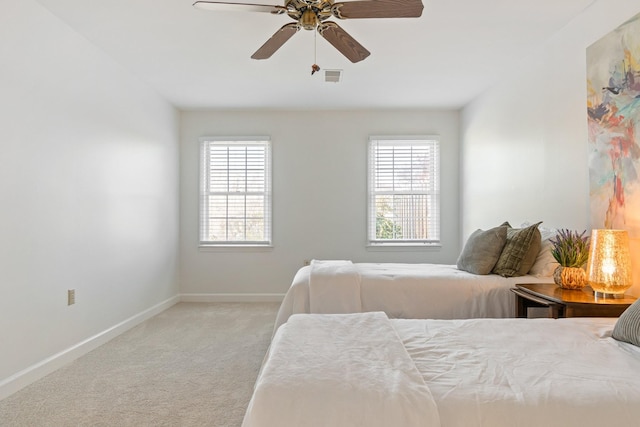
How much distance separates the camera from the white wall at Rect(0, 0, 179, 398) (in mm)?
2867

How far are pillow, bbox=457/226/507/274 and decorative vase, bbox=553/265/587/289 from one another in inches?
23.0

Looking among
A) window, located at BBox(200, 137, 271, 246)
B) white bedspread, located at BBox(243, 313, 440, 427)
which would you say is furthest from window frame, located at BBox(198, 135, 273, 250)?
white bedspread, located at BBox(243, 313, 440, 427)

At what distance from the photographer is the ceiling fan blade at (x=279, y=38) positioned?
2573mm

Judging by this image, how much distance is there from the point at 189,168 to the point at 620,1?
492 cm

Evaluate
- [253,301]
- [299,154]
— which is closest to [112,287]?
[253,301]

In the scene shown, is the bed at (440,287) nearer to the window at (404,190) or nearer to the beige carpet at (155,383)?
the beige carpet at (155,383)

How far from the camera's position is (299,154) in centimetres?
595

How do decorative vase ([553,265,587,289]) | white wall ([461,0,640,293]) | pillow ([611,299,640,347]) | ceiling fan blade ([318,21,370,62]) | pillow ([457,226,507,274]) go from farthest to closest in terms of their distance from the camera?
pillow ([457,226,507,274])
white wall ([461,0,640,293])
decorative vase ([553,265,587,289])
ceiling fan blade ([318,21,370,62])
pillow ([611,299,640,347])

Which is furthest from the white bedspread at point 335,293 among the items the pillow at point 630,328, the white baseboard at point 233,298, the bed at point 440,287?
the white baseboard at point 233,298

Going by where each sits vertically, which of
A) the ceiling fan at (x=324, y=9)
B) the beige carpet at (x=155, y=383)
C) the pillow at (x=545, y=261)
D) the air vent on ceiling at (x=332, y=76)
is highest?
the air vent on ceiling at (x=332, y=76)

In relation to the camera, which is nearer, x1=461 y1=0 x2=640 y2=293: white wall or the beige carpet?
the beige carpet

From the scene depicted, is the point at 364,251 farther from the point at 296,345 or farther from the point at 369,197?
the point at 296,345

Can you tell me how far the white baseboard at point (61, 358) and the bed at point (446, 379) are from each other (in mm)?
2151

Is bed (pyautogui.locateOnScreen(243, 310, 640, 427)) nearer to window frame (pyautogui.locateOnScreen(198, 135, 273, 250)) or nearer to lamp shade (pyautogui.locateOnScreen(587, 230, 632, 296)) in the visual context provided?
lamp shade (pyautogui.locateOnScreen(587, 230, 632, 296))
